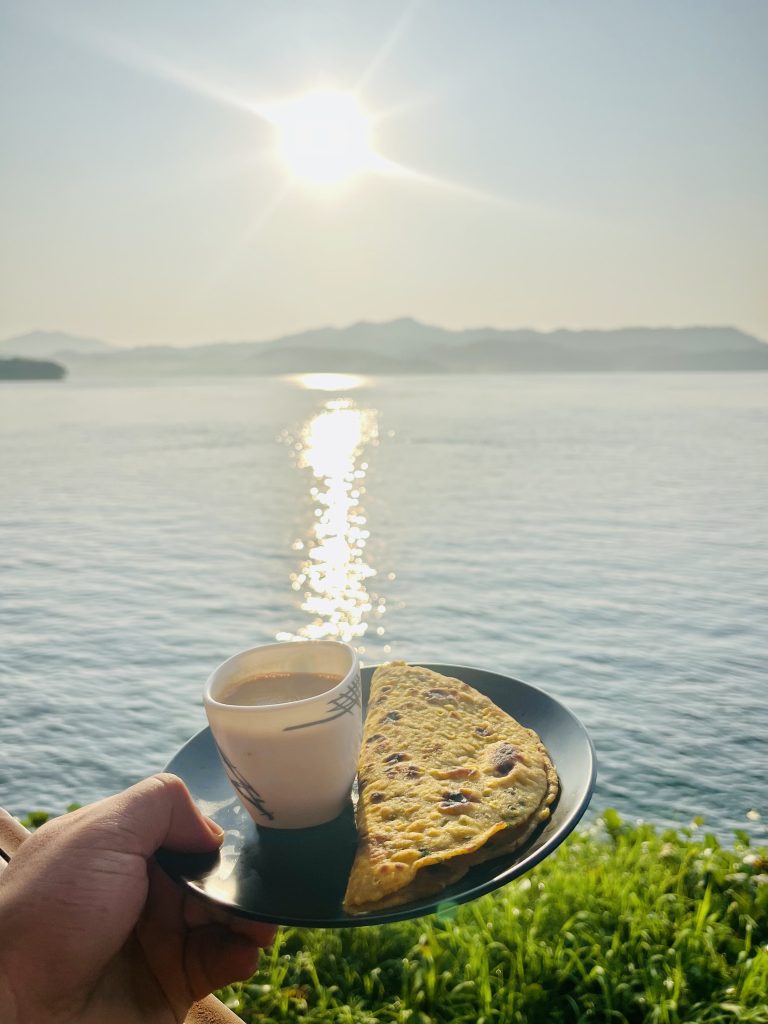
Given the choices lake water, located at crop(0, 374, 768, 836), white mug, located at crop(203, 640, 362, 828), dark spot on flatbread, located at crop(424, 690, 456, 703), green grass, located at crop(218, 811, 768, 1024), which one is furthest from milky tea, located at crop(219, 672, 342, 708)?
lake water, located at crop(0, 374, 768, 836)

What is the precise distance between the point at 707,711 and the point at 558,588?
4189 millimetres

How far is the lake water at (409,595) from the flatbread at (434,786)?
494 cm

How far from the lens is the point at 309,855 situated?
2.03 m

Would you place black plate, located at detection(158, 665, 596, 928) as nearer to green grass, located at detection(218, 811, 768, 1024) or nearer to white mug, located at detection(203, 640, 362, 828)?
white mug, located at detection(203, 640, 362, 828)

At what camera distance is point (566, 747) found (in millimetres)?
2262

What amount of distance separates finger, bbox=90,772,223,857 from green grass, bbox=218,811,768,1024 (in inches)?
90.8

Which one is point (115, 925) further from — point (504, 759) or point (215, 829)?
point (504, 759)

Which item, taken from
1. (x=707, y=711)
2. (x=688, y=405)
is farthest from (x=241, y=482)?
(x=688, y=405)

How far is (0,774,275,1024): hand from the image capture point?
189 cm

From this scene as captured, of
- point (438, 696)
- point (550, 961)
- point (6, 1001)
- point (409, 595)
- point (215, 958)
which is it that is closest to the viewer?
point (6, 1001)

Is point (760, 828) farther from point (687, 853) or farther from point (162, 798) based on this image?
point (162, 798)

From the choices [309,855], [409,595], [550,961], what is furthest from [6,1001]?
[409,595]

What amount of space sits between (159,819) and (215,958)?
0.44 meters

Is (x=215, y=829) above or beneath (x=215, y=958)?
above
